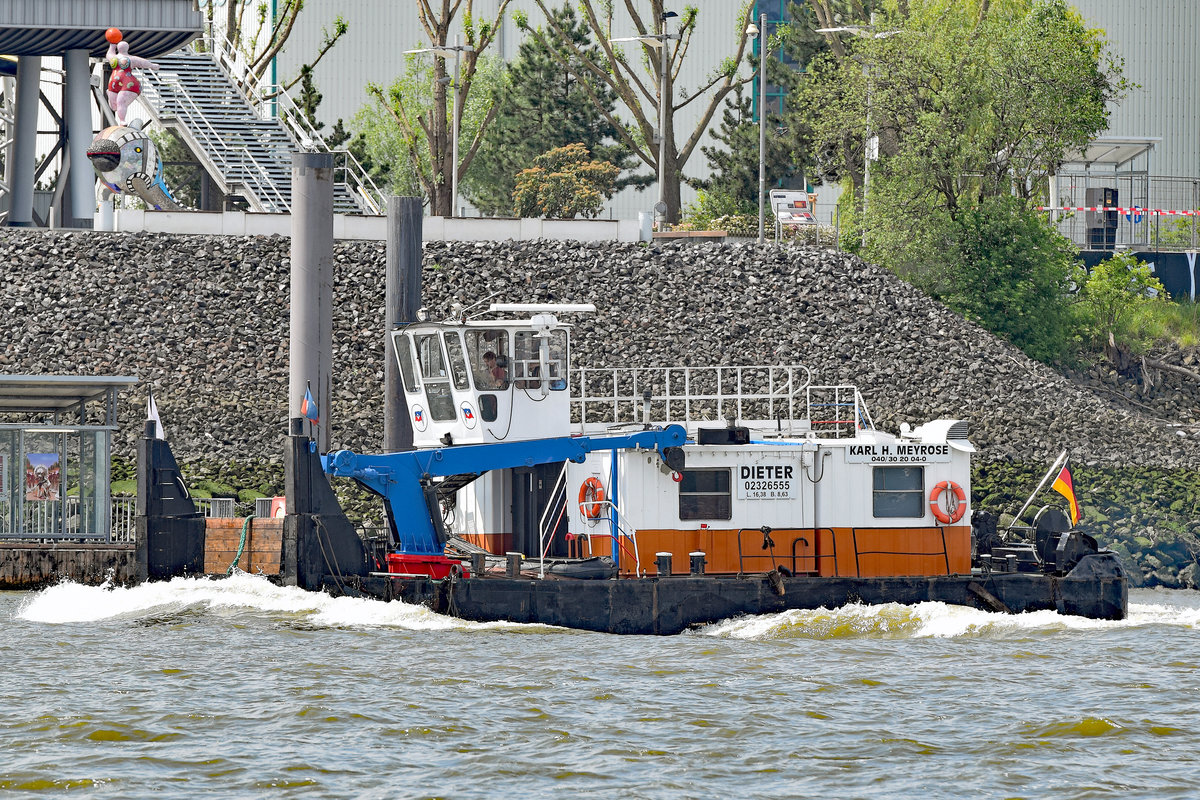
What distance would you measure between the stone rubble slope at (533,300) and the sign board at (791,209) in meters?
2.42

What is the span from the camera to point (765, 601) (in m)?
22.7

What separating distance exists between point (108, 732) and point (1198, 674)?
1252cm

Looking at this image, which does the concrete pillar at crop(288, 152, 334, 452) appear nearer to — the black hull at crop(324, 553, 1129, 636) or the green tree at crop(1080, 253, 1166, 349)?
the black hull at crop(324, 553, 1129, 636)

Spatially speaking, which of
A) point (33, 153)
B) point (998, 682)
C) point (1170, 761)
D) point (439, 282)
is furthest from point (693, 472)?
point (33, 153)

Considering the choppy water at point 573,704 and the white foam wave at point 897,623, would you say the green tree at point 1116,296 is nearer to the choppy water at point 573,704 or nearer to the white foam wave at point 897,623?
the choppy water at point 573,704

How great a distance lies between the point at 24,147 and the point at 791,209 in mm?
23036

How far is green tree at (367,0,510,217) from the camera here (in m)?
58.1

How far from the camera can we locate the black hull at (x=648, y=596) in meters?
22.4

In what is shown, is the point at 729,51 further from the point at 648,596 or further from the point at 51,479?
the point at 648,596

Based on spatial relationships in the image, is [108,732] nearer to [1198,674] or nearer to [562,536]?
[562,536]

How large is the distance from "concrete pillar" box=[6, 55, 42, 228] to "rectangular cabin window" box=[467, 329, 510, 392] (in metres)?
29.9

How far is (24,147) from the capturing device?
51.0 meters

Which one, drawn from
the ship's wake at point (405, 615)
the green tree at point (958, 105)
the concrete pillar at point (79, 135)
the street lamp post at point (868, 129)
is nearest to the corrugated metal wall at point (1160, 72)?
the green tree at point (958, 105)

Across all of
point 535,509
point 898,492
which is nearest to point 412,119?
point 535,509
